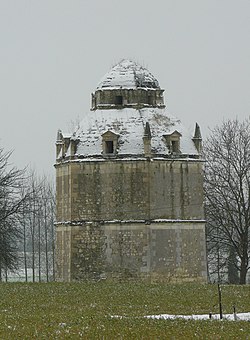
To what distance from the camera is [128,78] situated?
148ft

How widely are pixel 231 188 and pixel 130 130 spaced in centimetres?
717

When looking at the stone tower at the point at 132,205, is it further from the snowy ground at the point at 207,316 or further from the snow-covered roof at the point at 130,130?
the snowy ground at the point at 207,316

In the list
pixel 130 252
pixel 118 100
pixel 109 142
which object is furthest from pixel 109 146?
pixel 130 252

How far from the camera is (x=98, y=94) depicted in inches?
1761

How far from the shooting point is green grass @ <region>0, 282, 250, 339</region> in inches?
653

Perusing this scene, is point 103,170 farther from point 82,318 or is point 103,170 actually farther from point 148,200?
Result: point 82,318

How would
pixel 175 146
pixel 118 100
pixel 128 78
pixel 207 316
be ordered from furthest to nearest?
1. pixel 128 78
2. pixel 118 100
3. pixel 175 146
4. pixel 207 316

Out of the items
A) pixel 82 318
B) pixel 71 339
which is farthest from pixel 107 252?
pixel 71 339

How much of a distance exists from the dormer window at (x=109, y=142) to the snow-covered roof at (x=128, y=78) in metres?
3.56

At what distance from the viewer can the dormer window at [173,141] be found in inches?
1676

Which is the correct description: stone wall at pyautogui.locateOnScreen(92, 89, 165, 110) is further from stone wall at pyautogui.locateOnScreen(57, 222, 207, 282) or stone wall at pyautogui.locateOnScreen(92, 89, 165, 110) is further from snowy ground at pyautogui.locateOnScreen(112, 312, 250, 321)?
snowy ground at pyautogui.locateOnScreen(112, 312, 250, 321)

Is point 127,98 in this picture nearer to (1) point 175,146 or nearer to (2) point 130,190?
(1) point 175,146

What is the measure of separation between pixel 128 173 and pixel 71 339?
26.3m

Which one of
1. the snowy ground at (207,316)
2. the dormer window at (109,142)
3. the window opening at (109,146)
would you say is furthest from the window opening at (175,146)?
the snowy ground at (207,316)
